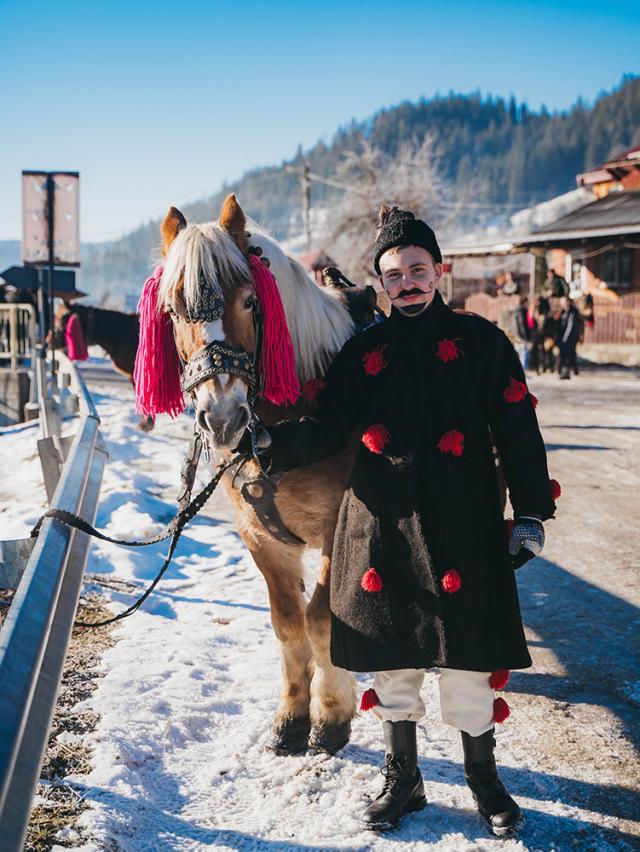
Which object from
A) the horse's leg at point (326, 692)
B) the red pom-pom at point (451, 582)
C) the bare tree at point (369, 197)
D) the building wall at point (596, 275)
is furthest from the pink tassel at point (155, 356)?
the bare tree at point (369, 197)

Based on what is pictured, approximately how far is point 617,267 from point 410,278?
22569mm

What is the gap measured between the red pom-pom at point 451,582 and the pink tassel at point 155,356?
115 cm

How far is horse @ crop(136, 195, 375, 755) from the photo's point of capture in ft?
7.34

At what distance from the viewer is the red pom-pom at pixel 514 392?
231cm

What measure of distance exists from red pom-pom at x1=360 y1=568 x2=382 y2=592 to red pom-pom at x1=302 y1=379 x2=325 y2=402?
2.14 ft

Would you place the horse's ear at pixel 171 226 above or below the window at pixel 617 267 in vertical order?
below

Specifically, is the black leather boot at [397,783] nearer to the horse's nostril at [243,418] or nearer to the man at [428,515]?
the man at [428,515]

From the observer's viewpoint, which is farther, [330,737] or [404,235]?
[330,737]

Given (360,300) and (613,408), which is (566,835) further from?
(613,408)

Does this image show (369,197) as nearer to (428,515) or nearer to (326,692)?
(326,692)

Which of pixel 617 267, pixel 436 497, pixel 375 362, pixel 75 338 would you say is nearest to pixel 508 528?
pixel 436 497

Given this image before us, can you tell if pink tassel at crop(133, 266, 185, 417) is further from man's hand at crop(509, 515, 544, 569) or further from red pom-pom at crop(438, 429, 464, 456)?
man's hand at crop(509, 515, 544, 569)

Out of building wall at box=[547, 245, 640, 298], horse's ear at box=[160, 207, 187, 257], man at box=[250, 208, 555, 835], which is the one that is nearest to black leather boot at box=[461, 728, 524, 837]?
man at box=[250, 208, 555, 835]

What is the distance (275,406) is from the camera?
271cm
